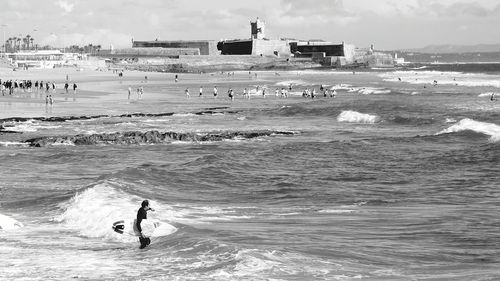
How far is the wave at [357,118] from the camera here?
4791 centimetres

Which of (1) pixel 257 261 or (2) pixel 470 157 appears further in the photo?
(2) pixel 470 157

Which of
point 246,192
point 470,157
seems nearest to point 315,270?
point 246,192

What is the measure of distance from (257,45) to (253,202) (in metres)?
167

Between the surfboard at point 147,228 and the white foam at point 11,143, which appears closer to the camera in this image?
the surfboard at point 147,228

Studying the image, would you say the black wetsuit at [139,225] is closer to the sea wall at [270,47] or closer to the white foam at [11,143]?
the white foam at [11,143]

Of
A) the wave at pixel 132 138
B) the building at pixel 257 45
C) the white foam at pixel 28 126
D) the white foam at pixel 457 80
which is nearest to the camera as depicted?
the wave at pixel 132 138

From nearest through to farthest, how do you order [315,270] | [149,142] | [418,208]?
[315,270]
[418,208]
[149,142]

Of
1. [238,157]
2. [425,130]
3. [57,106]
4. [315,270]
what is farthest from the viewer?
[57,106]

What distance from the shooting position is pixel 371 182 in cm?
2266

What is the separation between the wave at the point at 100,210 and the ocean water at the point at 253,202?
5cm

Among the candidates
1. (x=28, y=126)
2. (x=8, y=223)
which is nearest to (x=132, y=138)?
(x=28, y=126)

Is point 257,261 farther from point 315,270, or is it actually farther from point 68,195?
point 68,195

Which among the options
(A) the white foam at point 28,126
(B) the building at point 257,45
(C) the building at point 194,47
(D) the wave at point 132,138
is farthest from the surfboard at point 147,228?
(B) the building at point 257,45

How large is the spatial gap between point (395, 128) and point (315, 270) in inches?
1265
